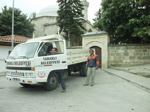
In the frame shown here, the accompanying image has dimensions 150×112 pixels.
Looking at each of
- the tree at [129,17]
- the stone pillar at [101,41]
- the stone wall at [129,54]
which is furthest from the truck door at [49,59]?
the stone wall at [129,54]

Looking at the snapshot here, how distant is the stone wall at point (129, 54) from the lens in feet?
39.5

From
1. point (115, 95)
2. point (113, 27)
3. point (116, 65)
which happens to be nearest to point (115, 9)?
point (113, 27)

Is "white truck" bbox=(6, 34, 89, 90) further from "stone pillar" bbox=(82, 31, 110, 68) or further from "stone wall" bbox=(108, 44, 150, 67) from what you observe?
"stone wall" bbox=(108, 44, 150, 67)

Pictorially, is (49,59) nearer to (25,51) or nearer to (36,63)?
(36,63)

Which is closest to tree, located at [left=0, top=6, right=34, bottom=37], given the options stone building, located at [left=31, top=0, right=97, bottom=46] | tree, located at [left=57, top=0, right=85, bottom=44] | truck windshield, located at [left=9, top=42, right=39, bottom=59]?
stone building, located at [left=31, top=0, right=97, bottom=46]

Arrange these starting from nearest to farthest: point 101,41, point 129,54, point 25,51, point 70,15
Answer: point 25,51 < point 129,54 < point 101,41 < point 70,15

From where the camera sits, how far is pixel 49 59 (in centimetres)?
508

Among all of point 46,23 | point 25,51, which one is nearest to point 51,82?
point 25,51

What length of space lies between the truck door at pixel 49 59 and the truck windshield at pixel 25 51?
0.29 metres

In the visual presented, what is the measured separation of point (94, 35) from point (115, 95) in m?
9.33

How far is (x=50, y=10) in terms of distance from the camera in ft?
111

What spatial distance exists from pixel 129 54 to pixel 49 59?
9.37 meters

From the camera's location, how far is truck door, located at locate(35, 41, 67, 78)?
4825 millimetres

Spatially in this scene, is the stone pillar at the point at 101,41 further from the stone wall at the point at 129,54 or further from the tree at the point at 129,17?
A: the tree at the point at 129,17
